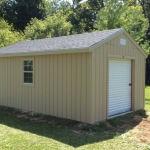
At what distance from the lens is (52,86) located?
7.96 metres

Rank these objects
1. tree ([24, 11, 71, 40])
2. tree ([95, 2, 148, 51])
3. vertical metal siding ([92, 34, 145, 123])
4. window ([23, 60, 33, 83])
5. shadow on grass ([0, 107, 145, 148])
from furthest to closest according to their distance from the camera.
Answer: tree ([24, 11, 71, 40]) → tree ([95, 2, 148, 51]) → window ([23, 60, 33, 83]) → vertical metal siding ([92, 34, 145, 123]) → shadow on grass ([0, 107, 145, 148])

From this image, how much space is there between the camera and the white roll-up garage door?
795 cm

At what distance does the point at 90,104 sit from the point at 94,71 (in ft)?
3.39

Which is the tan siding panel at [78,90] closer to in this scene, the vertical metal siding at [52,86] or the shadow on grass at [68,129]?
the vertical metal siding at [52,86]

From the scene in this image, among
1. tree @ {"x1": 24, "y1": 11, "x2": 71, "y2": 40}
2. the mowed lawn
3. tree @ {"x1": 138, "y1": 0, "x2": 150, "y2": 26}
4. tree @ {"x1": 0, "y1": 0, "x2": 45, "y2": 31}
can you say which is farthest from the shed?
tree @ {"x1": 138, "y1": 0, "x2": 150, "y2": 26}

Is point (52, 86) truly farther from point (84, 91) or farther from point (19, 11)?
point (19, 11)

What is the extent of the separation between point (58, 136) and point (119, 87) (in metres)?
3.51

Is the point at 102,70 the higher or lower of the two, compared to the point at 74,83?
higher

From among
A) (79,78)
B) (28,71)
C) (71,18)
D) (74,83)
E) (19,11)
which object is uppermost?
(19,11)

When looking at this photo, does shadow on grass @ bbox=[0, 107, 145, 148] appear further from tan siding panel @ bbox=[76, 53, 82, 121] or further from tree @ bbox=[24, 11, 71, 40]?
tree @ bbox=[24, 11, 71, 40]

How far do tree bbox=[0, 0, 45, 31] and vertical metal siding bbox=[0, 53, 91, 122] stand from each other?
2274cm

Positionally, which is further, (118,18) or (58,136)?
(118,18)

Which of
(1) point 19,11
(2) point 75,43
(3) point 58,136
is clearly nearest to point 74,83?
(2) point 75,43

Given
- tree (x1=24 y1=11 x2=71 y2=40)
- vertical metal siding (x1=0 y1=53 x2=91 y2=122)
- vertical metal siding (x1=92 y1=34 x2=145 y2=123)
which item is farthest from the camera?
tree (x1=24 y1=11 x2=71 y2=40)
